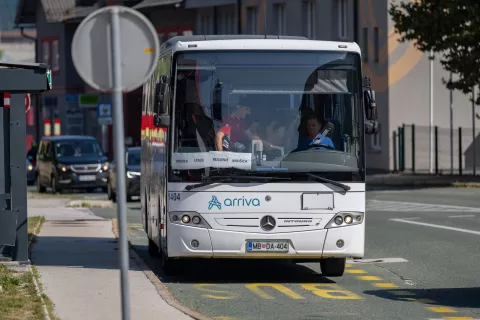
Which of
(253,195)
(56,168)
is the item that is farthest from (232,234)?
(56,168)

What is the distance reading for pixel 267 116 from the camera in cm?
1485

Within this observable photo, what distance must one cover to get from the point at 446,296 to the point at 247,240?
7.85 feet

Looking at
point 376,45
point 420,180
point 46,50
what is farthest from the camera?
point 46,50

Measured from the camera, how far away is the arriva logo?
47.8ft

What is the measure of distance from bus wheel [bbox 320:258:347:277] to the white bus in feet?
0.22

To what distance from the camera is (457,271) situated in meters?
15.7

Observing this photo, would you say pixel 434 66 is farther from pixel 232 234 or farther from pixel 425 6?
pixel 232 234

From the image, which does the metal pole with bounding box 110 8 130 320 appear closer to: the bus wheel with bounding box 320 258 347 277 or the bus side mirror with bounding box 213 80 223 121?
the bus side mirror with bounding box 213 80 223 121

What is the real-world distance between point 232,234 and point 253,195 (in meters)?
0.48

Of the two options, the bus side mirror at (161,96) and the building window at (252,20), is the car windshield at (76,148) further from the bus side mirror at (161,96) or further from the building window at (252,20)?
the bus side mirror at (161,96)

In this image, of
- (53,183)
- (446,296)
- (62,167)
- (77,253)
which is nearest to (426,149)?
(62,167)

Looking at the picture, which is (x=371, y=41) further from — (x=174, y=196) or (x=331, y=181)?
(x=174, y=196)

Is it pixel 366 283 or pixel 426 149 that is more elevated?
pixel 426 149

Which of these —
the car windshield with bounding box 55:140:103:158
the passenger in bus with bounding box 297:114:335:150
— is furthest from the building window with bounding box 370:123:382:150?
the passenger in bus with bounding box 297:114:335:150
